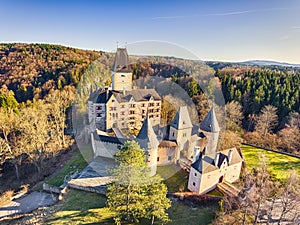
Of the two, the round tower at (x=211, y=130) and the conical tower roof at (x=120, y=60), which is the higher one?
the conical tower roof at (x=120, y=60)

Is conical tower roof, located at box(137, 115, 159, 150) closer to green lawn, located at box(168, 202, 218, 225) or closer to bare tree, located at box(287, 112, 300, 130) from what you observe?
green lawn, located at box(168, 202, 218, 225)

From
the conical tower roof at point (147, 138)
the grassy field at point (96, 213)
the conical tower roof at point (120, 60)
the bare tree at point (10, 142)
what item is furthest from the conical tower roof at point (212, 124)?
the bare tree at point (10, 142)

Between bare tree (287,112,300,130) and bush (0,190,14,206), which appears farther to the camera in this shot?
bare tree (287,112,300,130)

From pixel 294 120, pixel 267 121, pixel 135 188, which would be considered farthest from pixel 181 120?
pixel 294 120

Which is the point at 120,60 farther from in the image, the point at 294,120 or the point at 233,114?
the point at 294,120

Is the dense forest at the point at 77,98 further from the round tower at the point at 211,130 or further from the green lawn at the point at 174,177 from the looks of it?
the green lawn at the point at 174,177

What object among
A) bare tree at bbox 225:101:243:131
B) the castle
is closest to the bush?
the castle
